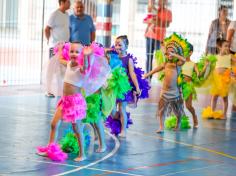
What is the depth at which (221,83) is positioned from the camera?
14203mm

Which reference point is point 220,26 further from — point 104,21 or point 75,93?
point 75,93

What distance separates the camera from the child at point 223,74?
1421 cm

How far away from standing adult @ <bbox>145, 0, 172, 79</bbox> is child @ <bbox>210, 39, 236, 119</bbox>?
5475 mm

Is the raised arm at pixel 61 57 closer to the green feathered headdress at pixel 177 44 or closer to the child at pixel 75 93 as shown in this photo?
the child at pixel 75 93

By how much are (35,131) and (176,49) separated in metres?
2.57

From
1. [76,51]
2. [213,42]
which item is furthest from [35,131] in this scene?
[213,42]

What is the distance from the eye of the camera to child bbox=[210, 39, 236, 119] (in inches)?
559

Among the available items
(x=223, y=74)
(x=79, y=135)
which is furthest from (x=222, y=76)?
(x=79, y=135)

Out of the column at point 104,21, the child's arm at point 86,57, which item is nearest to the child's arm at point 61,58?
the child's arm at point 86,57

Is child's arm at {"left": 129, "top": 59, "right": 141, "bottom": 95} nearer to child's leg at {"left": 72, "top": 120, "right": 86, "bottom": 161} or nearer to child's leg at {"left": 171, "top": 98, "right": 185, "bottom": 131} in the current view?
child's leg at {"left": 171, "top": 98, "right": 185, "bottom": 131}

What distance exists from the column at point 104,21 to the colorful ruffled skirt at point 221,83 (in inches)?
217

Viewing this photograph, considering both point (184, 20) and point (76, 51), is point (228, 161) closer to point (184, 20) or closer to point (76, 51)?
point (76, 51)

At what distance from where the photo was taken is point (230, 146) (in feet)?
37.3

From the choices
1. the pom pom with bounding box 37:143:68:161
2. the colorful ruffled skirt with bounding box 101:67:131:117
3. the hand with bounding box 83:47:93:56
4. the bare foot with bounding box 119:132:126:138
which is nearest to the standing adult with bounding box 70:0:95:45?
the bare foot with bounding box 119:132:126:138
